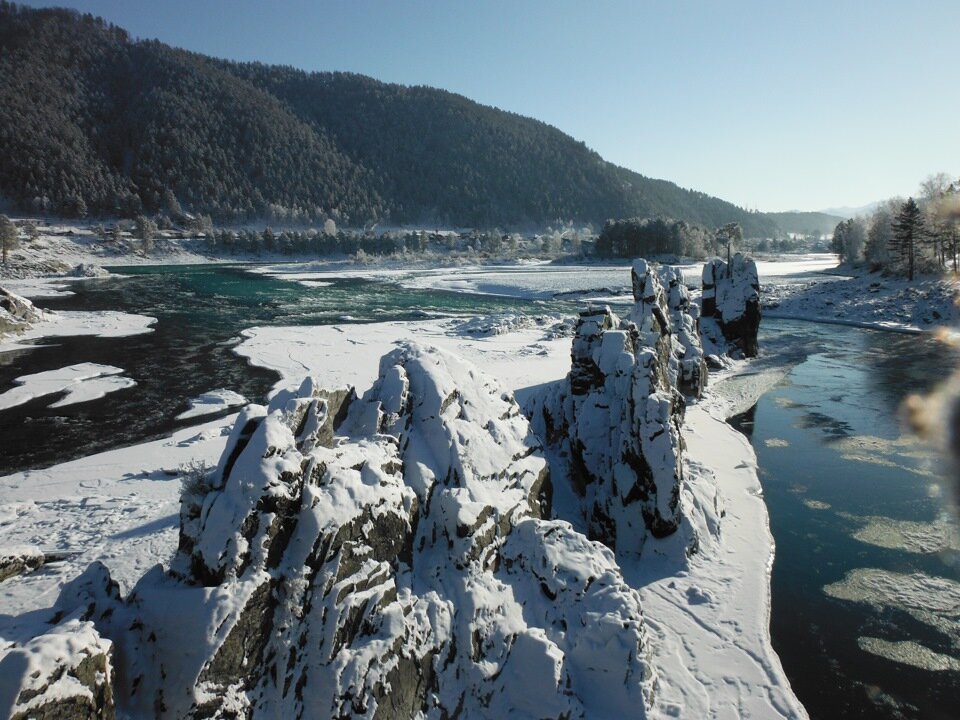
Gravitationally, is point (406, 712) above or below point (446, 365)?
below

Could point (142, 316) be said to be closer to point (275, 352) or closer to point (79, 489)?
point (275, 352)

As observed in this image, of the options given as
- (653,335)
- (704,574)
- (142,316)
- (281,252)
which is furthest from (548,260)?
(704,574)

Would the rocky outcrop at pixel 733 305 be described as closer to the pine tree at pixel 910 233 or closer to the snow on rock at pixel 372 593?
the pine tree at pixel 910 233

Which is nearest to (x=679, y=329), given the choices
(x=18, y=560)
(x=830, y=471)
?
(x=830, y=471)

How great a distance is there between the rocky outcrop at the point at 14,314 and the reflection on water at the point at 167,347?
12.7 feet

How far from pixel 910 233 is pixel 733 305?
37.8 metres

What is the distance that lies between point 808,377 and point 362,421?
1341 inches

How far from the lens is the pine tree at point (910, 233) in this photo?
2443 inches

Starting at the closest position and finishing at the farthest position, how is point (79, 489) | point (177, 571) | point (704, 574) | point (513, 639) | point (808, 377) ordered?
point (177, 571)
point (513, 639)
point (704, 574)
point (79, 489)
point (808, 377)

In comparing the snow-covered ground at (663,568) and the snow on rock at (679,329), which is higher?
the snow on rock at (679,329)

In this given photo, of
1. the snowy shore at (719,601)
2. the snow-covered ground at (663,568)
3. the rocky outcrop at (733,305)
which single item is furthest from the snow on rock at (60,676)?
the rocky outcrop at (733,305)

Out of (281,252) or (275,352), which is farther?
(281,252)

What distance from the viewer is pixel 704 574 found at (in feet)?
46.0

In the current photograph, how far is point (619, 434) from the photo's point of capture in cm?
1612
